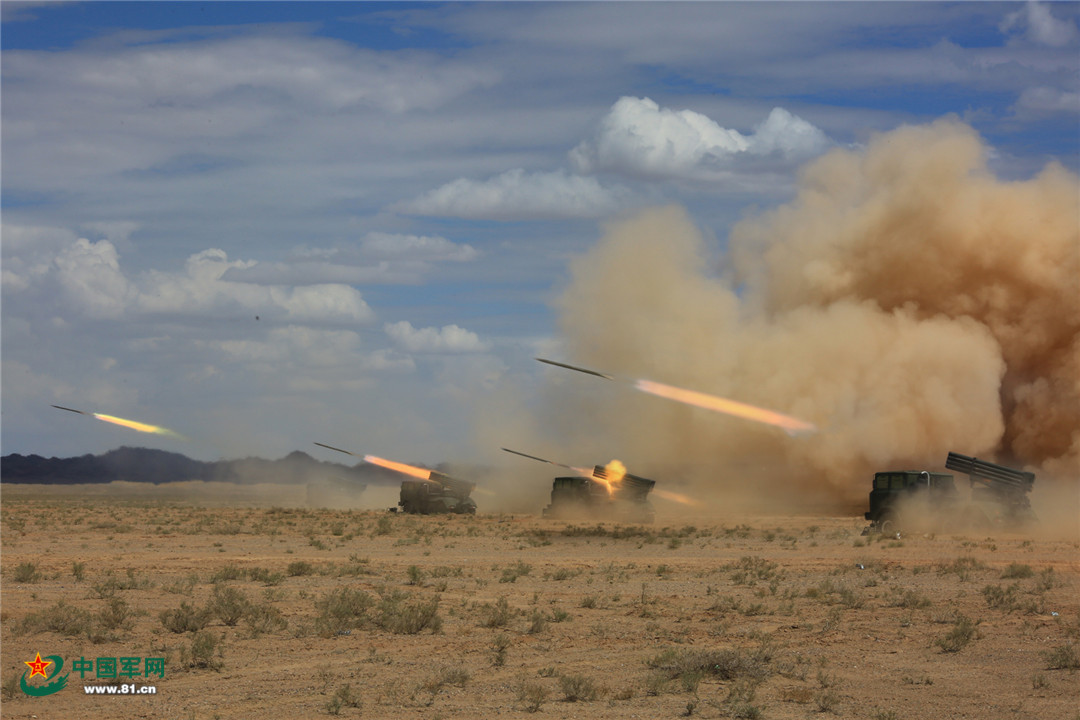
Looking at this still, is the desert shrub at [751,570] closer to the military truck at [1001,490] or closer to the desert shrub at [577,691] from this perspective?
the desert shrub at [577,691]

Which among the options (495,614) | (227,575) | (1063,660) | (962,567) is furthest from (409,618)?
(962,567)

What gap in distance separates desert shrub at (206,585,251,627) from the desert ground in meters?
0.04

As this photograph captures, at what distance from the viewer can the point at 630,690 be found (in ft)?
49.2

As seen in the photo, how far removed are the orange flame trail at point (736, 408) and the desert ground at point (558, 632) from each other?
712 inches

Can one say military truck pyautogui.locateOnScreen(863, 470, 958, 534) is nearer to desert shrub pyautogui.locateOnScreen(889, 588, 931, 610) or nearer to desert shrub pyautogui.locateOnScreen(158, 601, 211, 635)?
desert shrub pyautogui.locateOnScreen(889, 588, 931, 610)

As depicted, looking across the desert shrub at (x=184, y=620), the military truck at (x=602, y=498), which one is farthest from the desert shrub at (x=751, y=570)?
the military truck at (x=602, y=498)

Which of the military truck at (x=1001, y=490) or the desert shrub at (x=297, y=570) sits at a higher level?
the military truck at (x=1001, y=490)

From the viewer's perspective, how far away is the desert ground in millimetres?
14656

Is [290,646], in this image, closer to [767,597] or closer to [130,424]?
[767,597]

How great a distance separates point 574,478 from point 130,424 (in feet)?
72.4

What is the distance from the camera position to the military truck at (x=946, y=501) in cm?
4172

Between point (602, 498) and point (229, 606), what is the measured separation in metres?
33.1

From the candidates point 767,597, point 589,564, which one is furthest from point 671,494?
point 767,597

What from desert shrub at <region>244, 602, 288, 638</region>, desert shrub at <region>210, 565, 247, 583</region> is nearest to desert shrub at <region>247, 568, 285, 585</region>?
desert shrub at <region>210, 565, 247, 583</region>
